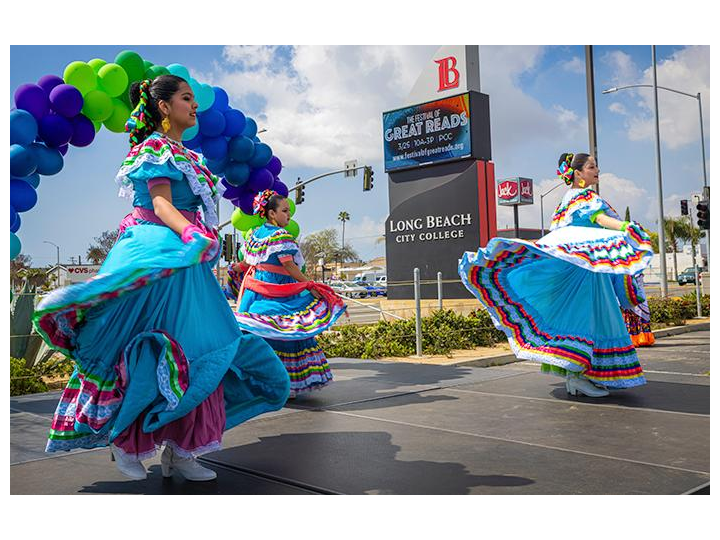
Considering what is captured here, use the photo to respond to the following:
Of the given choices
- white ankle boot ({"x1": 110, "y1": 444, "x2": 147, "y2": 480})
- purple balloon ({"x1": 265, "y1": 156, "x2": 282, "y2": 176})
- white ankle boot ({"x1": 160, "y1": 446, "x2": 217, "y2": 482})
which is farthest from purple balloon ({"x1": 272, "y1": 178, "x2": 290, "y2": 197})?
white ankle boot ({"x1": 110, "y1": 444, "x2": 147, "y2": 480})

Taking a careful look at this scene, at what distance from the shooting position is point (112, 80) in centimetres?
618

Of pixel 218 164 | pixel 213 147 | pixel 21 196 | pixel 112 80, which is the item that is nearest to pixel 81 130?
pixel 112 80

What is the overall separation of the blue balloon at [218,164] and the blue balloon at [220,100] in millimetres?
510

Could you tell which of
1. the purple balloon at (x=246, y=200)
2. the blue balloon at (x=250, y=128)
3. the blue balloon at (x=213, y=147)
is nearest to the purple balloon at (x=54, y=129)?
the blue balloon at (x=213, y=147)

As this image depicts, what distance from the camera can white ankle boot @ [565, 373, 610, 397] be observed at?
5340 millimetres

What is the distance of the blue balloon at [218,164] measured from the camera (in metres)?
7.16

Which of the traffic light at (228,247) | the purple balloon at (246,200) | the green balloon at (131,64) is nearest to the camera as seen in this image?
the green balloon at (131,64)

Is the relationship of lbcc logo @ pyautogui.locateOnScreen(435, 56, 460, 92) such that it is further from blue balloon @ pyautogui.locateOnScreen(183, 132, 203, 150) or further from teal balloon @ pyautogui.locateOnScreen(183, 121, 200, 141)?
teal balloon @ pyautogui.locateOnScreen(183, 121, 200, 141)

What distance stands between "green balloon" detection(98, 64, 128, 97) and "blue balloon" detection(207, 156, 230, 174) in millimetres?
1197

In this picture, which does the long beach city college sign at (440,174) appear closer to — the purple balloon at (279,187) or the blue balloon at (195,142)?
the purple balloon at (279,187)

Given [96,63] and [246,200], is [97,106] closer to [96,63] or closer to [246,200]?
[96,63]

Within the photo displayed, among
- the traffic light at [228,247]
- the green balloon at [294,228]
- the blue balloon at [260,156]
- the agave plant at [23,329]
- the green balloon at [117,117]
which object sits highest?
the green balloon at [117,117]

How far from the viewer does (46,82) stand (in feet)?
19.5

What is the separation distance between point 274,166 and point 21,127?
279 cm
